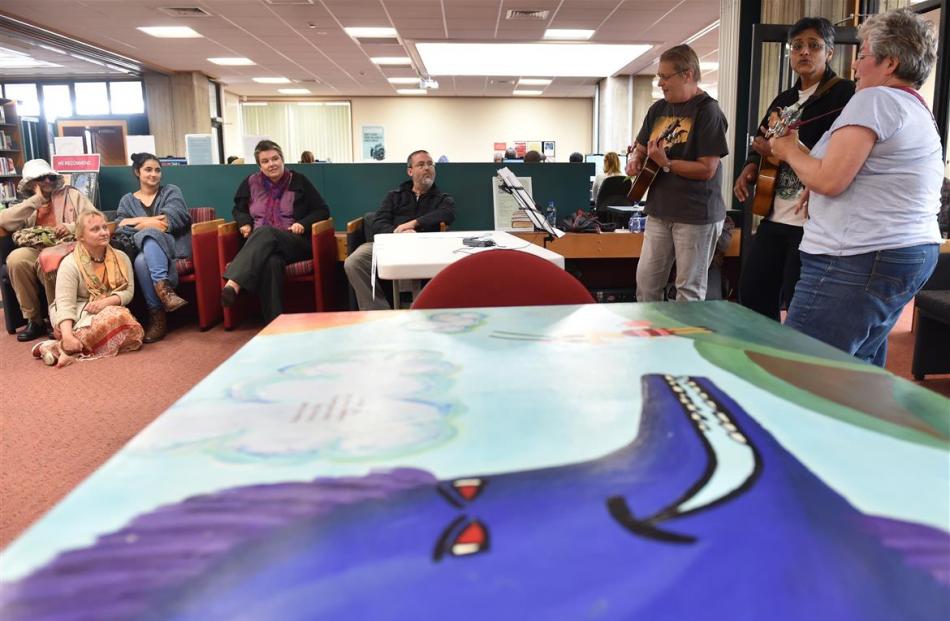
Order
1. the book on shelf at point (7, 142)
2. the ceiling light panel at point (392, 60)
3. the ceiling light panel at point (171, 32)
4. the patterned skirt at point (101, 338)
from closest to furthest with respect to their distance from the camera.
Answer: the patterned skirt at point (101, 338), the ceiling light panel at point (171, 32), the book on shelf at point (7, 142), the ceiling light panel at point (392, 60)

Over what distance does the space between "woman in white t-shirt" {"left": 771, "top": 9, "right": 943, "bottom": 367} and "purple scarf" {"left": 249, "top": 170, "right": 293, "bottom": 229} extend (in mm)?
3864

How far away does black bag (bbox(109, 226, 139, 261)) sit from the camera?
15.4ft

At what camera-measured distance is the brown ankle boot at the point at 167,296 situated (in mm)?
4598

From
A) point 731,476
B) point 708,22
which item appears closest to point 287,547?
point 731,476

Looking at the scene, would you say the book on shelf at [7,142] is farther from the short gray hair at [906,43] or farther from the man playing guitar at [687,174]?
the short gray hair at [906,43]

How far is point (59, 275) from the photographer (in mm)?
4184

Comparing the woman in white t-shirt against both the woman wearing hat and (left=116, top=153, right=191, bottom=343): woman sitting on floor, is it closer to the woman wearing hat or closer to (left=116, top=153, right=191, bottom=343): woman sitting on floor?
(left=116, top=153, right=191, bottom=343): woman sitting on floor

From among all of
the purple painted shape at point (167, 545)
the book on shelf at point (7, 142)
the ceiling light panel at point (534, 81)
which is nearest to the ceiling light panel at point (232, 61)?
the book on shelf at point (7, 142)

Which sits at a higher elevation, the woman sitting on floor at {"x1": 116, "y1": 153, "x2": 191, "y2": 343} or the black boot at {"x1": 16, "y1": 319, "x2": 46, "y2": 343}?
the woman sitting on floor at {"x1": 116, "y1": 153, "x2": 191, "y2": 343}

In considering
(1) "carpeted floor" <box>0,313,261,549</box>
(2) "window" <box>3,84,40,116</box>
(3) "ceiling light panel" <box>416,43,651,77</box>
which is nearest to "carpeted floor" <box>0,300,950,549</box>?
(1) "carpeted floor" <box>0,313,261,549</box>

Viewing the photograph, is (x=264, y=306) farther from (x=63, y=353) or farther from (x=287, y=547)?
(x=287, y=547)

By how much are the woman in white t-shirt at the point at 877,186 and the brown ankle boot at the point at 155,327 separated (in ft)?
13.2

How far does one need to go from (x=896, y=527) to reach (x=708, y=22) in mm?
9288

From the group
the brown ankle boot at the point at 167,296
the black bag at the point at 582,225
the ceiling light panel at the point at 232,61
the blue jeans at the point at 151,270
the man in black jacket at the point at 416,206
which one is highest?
the ceiling light panel at the point at 232,61
